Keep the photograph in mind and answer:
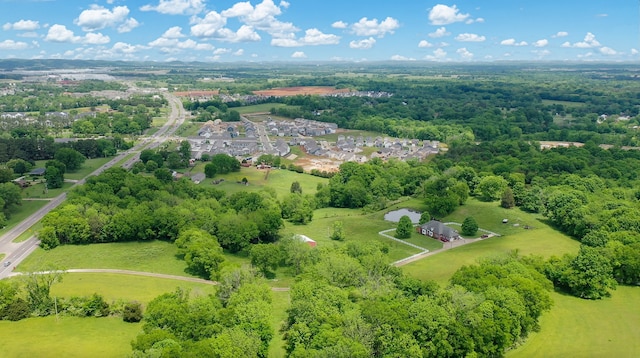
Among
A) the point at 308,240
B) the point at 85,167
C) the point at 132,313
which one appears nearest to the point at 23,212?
the point at 85,167

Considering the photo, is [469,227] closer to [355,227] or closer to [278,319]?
[355,227]

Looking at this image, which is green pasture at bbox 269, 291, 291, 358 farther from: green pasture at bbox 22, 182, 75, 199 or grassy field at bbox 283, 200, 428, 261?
green pasture at bbox 22, 182, 75, 199

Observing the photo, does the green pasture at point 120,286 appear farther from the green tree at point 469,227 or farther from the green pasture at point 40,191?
the green pasture at point 40,191

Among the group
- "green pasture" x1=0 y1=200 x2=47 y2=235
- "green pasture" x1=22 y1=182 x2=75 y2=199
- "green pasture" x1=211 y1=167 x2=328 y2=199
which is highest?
"green pasture" x1=22 y1=182 x2=75 y2=199

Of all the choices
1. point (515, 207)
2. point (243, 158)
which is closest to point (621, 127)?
point (515, 207)

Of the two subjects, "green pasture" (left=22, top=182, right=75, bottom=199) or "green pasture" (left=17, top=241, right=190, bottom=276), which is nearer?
"green pasture" (left=17, top=241, right=190, bottom=276)

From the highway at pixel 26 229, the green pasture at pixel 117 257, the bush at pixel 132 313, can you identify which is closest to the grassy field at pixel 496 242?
the bush at pixel 132 313

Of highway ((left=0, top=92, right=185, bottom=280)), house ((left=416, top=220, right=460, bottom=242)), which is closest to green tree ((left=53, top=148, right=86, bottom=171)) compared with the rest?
highway ((left=0, top=92, right=185, bottom=280))
